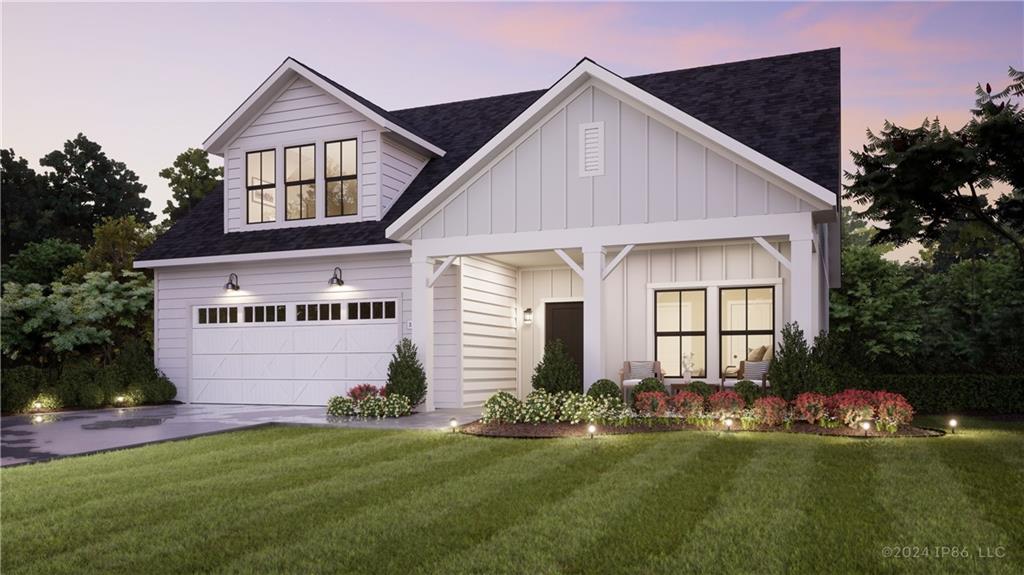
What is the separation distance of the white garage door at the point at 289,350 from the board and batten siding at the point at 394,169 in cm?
244

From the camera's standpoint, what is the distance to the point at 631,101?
13.4 metres

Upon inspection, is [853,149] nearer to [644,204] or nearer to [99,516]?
[644,204]

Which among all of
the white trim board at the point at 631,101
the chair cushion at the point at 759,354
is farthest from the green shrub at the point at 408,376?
the chair cushion at the point at 759,354

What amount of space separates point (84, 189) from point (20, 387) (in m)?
30.2

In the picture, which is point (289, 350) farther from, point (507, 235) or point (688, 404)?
point (688, 404)

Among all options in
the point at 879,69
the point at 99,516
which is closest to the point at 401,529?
the point at 99,516

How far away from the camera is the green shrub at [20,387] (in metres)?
15.9

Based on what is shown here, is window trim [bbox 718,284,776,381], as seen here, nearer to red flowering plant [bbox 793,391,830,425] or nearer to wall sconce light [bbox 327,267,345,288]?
red flowering plant [bbox 793,391,830,425]

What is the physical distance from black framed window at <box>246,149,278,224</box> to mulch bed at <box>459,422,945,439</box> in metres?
8.80

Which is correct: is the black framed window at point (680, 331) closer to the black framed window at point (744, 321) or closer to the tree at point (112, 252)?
the black framed window at point (744, 321)

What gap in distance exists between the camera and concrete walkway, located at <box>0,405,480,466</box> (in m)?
10.6

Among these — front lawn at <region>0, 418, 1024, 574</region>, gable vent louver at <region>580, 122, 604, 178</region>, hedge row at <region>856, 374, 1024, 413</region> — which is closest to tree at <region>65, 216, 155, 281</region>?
gable vent louver at <region>580, 122, 604, 178</region>

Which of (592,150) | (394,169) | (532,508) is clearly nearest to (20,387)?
(394,169)

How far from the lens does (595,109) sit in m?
13.8
